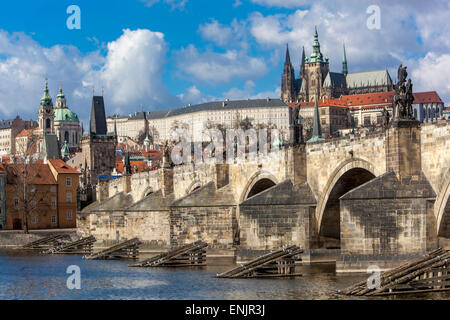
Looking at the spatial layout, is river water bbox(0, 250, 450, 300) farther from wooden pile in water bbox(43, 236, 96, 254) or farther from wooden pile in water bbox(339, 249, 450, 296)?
wooden pile in water bbox(43, 236, 96, 254)

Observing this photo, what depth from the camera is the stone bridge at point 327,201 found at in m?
32.1

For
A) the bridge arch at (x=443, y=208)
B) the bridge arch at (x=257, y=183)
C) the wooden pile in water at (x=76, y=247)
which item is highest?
the bridge arch at (x=257, y=183)

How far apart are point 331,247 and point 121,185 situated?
4034cm

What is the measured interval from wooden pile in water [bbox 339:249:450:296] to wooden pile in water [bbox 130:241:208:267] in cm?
1793

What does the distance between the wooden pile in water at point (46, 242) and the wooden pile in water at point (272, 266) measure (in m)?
37.1

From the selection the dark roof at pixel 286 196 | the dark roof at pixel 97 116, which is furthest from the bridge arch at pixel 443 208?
the dark roof at pixel 97 116

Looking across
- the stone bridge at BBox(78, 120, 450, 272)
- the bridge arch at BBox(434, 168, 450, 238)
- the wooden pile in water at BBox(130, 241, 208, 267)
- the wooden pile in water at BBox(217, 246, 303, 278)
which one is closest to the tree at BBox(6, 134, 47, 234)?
the stone bridge at BBox(78, 120, 450, 272)

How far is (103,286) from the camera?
36656mm

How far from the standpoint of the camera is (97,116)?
159m

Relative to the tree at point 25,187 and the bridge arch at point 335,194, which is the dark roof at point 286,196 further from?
the tree at point 25,187

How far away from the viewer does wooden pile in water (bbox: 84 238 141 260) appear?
5522 centimetres

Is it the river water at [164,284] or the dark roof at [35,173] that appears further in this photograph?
the dark roof at [35,173]
